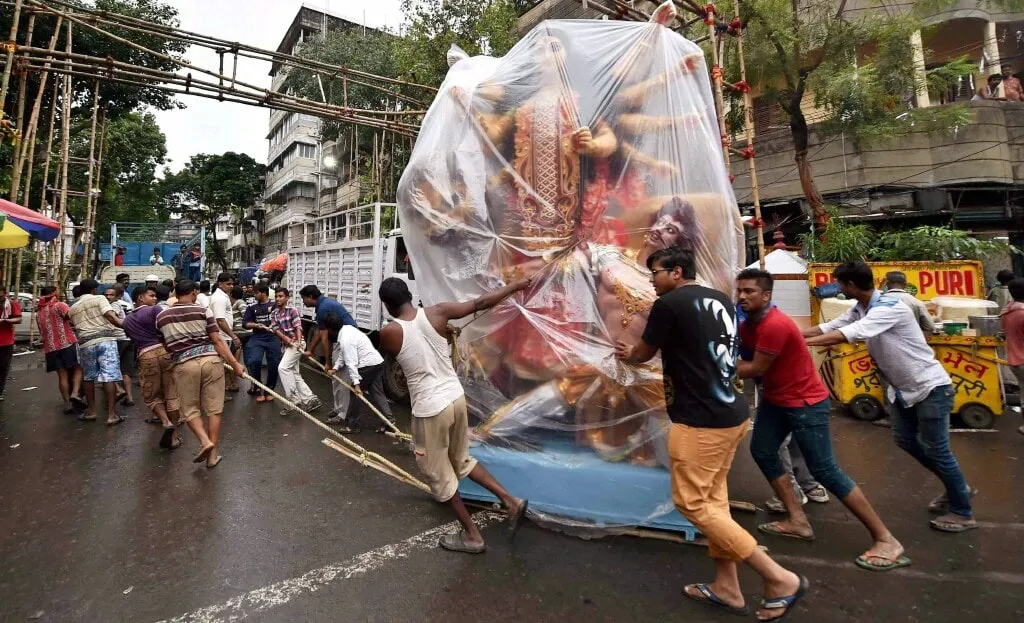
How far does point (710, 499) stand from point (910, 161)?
1215 centimetres

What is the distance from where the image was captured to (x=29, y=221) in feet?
18.2

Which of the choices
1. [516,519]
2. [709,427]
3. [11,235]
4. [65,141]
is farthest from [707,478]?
[65,141]

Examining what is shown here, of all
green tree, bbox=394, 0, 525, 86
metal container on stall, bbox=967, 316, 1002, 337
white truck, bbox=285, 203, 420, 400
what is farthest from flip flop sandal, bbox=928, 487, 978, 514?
green tree, bbox=394, 0, 525, 86

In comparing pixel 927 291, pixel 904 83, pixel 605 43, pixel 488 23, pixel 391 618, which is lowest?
pixel 391 618

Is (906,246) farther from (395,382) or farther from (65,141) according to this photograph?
(65,141)

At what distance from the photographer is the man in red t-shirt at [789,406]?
265 centimetres

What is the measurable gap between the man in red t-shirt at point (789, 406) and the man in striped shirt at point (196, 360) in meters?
3.88

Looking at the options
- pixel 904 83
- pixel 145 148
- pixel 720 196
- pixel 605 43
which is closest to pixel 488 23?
pixel 904 83

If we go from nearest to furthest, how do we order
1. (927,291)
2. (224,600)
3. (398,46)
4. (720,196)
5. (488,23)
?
(224,600)
(720,196)
(927,291)
(488,23)
(398,46)

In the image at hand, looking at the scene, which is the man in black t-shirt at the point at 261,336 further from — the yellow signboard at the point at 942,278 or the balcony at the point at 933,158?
the balcony at the point at 933,158

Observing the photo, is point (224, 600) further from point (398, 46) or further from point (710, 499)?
point (398, 46)

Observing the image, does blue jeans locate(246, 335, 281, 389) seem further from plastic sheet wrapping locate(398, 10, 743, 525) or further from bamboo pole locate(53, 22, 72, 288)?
bamboo pole locate(53, 22, 72, 288)

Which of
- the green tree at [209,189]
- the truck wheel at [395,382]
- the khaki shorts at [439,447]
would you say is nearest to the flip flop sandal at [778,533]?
the khaki shorts at [439,447]

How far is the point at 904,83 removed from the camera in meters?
9.55
